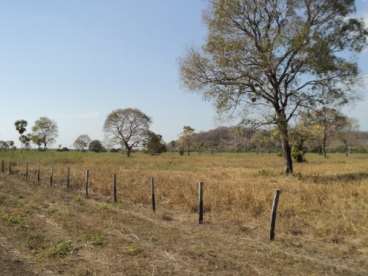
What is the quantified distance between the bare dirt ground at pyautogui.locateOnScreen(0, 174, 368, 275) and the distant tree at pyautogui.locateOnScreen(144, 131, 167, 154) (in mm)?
86070

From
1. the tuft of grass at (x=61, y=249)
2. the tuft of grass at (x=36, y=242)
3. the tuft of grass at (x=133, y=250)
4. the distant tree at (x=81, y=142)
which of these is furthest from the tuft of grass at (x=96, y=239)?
the distant tree at (x=81, y=142)

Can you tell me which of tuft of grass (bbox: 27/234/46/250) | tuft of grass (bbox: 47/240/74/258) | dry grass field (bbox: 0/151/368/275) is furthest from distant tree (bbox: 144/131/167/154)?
tuft of grass (bbox: 47/240/74/258)

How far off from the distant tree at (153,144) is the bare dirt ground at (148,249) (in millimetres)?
86070

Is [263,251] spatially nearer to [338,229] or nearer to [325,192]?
[338,229]

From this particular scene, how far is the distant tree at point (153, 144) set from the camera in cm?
10038

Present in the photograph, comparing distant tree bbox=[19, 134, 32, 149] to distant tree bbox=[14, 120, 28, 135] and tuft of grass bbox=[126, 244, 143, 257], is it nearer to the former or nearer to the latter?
distant tree bbox=[14, 120, 28, 135]

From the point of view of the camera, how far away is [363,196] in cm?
1659

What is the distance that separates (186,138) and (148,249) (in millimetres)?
115374

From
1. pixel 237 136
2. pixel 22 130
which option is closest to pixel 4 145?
pixel 22 130

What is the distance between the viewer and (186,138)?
125 metres

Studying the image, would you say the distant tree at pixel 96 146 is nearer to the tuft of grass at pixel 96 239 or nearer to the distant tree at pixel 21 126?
the distant tree at pixel 21 126

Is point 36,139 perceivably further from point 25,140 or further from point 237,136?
point 237,136

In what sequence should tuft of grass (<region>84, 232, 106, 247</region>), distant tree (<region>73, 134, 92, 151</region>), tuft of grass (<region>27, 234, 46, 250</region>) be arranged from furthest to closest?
distant tree (<region>73, 134, 92, 151</region>)
tuft of grass (<region>84, 232, 106, 247</region>)
tuft of grass (<region>27, 234, 46, 250</region>)

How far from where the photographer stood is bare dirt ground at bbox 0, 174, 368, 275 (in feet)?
26.8
